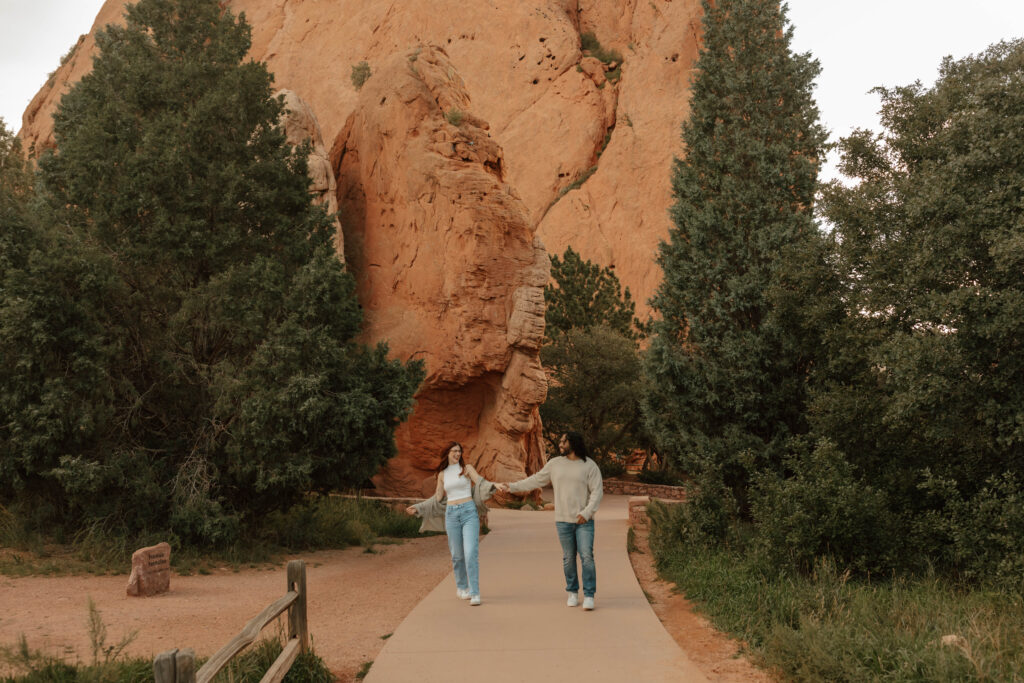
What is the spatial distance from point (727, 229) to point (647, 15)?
46.6 meters

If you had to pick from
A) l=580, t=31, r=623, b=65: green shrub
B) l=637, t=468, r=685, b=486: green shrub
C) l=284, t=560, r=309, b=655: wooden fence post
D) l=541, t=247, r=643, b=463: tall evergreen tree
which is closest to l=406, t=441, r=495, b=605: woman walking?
l=284, t=560, r=309, b=655: wooden fence post

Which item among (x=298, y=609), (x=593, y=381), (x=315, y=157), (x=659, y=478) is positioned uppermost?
(x=315, y=157)

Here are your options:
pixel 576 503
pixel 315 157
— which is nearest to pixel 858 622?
pixel 576 503

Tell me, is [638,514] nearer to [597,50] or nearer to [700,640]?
[700,640]

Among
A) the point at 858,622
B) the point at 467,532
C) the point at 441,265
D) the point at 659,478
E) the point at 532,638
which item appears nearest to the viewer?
the point at 858,622

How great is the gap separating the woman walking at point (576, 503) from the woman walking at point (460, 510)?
0.69 meters

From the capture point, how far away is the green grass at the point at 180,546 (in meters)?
12.0

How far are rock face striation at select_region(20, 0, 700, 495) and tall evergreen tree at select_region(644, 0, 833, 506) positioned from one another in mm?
11445

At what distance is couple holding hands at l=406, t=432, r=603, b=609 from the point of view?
8.25m

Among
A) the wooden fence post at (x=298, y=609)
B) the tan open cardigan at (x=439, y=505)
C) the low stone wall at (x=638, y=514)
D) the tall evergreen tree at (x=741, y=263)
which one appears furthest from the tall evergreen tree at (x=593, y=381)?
the wooden fence post at (x=298, y=609)

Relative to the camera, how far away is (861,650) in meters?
6.02

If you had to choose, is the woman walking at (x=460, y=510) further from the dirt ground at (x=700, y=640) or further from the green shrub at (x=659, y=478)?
the green shrub at (x=659, y=478)

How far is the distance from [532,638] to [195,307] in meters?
9.73

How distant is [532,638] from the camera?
7.19 meters
